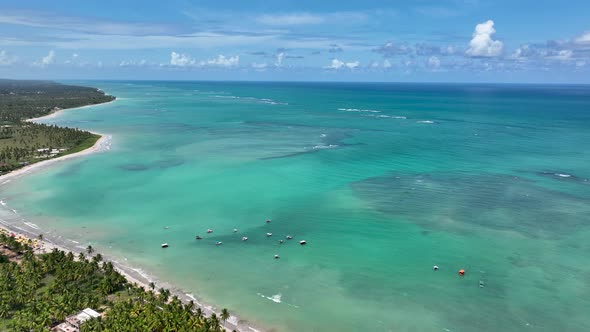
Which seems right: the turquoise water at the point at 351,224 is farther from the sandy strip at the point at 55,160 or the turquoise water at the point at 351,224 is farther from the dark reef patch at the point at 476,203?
the sandy strip at the point at 55,160

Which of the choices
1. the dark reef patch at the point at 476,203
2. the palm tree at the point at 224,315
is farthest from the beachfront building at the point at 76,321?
the dark reef patch at the point at 476,203

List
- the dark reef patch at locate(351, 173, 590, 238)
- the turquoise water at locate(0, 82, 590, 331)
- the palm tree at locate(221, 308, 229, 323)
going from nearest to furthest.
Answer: the palm tree at locate(221, 308, 229, 323) → the turquoise water at locate(0, 82, 590, 331) → the dark reef patch at locate(351, 173, 590, 238)

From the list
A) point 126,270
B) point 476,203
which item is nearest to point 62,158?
point 126,270

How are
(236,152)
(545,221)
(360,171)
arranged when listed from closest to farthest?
(545,221)
(360,171)
(236,152)

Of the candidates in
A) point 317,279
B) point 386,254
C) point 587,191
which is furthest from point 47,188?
point 587,191

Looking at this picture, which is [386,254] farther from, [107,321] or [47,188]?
[47,188]

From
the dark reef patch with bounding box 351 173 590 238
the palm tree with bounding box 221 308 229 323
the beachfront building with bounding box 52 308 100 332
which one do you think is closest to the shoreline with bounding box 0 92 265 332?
the palm tree with bounding box 221 308 229 323

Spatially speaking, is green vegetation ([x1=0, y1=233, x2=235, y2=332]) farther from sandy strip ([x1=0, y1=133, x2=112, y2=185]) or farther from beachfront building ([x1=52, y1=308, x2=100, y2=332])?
sandy strip ([x1=0, y1=133, x2=112, y2=185])
